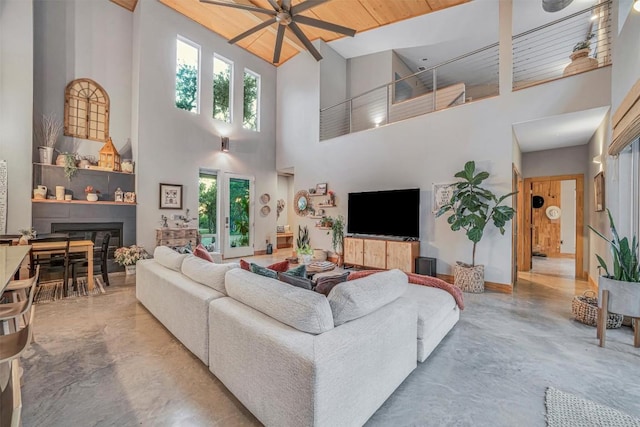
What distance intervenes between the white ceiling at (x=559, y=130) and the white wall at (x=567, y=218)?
392 centimetres

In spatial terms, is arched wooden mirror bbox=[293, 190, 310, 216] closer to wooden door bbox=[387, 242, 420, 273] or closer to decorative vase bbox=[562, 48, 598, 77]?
wooden door bbox=[387, 242, 420, 273]

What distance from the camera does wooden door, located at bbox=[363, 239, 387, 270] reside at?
18.2ft

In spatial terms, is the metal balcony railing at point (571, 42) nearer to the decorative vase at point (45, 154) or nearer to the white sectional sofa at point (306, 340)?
the white sectional sofa at point (306, 340)

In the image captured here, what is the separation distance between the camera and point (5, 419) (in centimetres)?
144

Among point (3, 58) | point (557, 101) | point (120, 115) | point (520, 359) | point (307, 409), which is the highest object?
point (3, 58)

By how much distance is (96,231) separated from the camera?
546cm

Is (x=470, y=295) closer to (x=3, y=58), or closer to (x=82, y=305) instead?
(x=82, y=305)

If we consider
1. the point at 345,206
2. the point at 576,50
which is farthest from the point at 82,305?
the point at 576,50

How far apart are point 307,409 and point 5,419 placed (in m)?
1.60

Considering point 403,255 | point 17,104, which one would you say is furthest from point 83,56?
point 403,255

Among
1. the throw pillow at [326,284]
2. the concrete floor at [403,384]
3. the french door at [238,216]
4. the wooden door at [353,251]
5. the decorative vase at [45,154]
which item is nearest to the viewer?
the concrete floor at [403,384]

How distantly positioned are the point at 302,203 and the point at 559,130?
215 inches

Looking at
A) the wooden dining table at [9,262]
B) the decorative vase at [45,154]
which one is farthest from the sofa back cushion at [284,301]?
the decorative vase at [45,154]

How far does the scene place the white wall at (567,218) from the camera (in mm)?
8180
